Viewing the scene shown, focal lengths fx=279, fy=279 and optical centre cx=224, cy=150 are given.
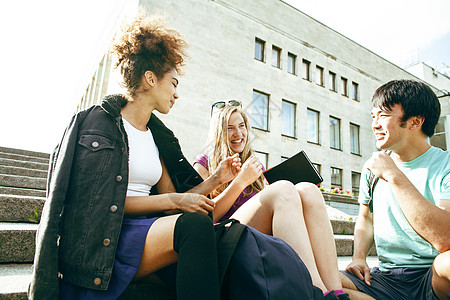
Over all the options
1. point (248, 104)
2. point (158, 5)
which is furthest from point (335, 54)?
point (158, 5)

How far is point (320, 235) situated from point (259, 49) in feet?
41.0

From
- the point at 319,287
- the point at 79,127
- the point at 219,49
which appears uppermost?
the point at 219,49

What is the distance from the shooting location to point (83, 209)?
1.27 m

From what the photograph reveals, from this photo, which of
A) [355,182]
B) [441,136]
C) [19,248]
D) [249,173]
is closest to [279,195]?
[249,173]

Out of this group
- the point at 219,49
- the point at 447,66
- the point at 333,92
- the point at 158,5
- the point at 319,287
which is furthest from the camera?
the point at 447,66

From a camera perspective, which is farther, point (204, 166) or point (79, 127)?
point (204, 166)

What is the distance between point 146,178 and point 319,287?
1123 millimetres

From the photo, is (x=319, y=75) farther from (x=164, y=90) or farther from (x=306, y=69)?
(x=164, y=90)

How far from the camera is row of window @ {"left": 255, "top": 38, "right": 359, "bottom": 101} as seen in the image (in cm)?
1302

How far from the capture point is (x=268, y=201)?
1736 mm

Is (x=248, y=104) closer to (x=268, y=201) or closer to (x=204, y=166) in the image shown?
(x=204, y=166)

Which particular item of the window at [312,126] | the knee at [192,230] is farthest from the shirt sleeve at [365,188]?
the window at [312,126]

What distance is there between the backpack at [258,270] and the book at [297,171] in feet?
3.23

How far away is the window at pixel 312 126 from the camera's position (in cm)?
1425
